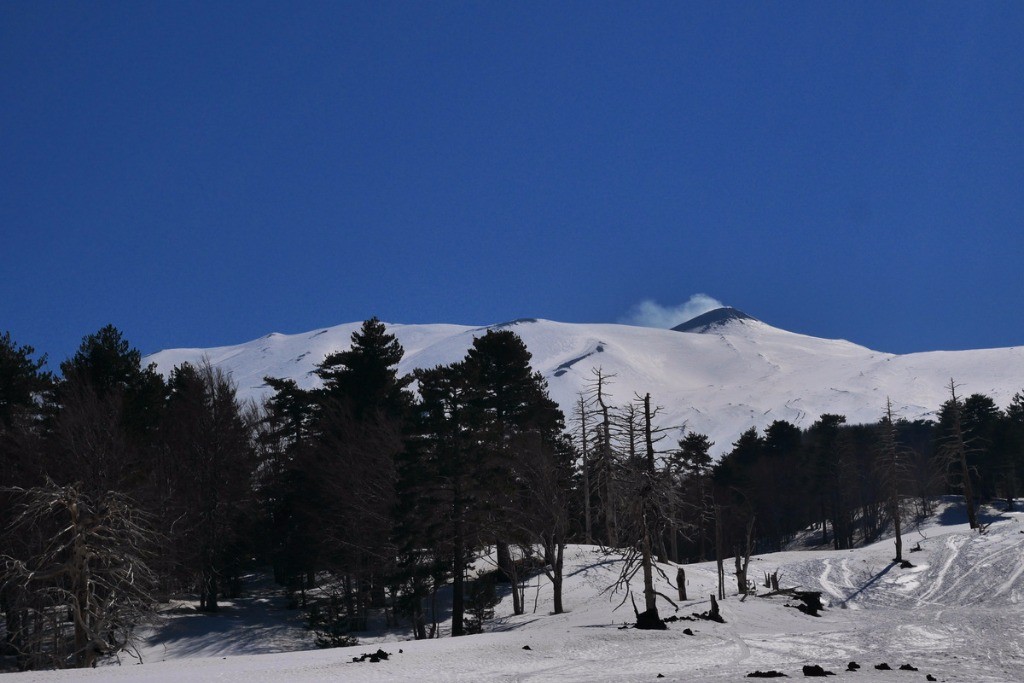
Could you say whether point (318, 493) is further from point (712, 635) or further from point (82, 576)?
point (712, 635)

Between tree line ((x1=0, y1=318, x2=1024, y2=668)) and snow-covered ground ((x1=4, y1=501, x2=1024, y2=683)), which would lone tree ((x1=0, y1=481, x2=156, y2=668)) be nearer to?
tree line ((x1=0, y1=318, x2=1024, y2=668))

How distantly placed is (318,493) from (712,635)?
87.3 feet

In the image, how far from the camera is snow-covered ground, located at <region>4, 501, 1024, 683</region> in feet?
67.6

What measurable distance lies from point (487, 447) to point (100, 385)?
21272 mm

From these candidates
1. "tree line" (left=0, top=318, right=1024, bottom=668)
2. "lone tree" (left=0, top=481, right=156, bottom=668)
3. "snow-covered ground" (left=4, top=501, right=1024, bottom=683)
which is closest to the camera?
"snow-covered ground" (left=4, top=501, right=1024, bottom=683)

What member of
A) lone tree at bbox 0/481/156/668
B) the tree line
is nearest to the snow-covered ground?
the tree line

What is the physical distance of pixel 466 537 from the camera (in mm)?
37000

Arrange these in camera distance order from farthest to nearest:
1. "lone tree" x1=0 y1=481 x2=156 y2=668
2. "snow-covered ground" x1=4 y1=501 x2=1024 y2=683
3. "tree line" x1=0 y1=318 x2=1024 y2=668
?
"tree line" x1=0 y1=318 x2=1024 y2=668
"lone tree" x1=0 y1=481 x2=156 y2=668
"snow-covered ground" x1=4 y1=501 x2=1024 y2=683

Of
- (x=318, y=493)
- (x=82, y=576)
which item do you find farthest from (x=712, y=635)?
(x=318, y=493)

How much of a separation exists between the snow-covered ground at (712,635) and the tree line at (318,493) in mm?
2219

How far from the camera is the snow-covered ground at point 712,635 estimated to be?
20609mm

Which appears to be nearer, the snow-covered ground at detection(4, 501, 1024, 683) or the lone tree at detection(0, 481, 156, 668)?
the snow-covered ground at detection(4, 501, 1024, 683)

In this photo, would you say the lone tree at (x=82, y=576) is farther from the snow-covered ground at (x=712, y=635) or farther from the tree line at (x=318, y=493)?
the snow-covered ground at (x=712, y=635)

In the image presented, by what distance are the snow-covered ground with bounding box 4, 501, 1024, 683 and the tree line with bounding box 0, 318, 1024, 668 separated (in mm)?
2219
